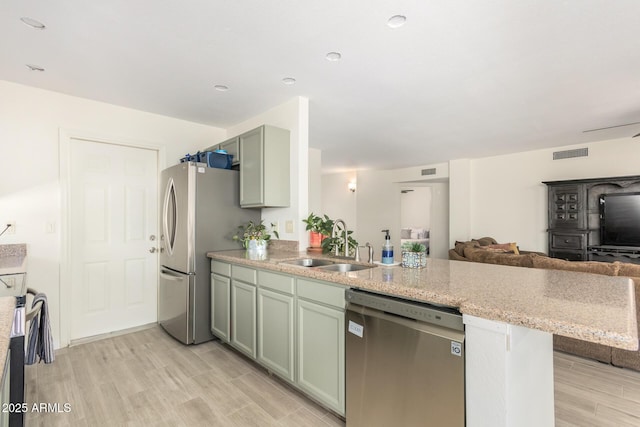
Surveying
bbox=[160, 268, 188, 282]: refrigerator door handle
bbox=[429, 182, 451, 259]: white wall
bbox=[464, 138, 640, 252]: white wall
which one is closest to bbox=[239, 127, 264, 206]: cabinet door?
bbox=[160, 268, 188, 282]: refrigerator door handle

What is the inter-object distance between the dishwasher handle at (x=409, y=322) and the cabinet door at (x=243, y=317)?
1119 mm

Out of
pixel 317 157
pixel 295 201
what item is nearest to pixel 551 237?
pixel 317 157

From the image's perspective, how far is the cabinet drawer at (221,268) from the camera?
2.90m

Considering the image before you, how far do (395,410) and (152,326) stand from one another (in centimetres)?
310

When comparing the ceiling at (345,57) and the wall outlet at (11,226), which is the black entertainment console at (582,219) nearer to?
the ceiling at (345,57)

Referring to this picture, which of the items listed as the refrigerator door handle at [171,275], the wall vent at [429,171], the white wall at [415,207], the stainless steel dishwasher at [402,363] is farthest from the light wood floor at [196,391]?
the white wall at [415,207]

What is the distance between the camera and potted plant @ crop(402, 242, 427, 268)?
205 cm

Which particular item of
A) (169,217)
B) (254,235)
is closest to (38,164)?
(169,217)

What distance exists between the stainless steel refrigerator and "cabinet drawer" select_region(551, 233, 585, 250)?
4992 mm

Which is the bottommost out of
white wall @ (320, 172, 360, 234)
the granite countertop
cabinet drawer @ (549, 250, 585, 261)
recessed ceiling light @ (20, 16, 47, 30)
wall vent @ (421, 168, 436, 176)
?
cabinet drawer @ (549, 250, 585, 261)

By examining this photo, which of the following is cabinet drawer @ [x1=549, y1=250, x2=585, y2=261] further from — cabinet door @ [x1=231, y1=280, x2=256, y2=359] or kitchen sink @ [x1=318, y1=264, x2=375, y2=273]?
cabinet door @ [x1=231, y1=280, x2=256, y2=359]

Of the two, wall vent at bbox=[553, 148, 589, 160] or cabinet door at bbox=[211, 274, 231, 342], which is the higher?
wall vent at bbox=[553, 148, 589, 160]

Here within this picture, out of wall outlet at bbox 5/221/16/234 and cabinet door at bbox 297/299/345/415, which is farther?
wall outlet at bbox 5/221/16/234

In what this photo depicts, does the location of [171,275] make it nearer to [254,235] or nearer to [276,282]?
[254,235]
